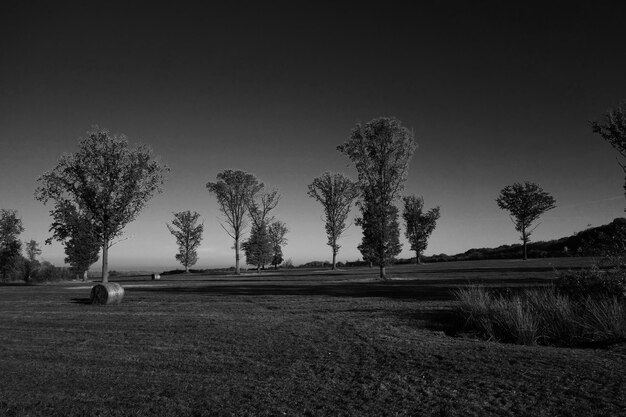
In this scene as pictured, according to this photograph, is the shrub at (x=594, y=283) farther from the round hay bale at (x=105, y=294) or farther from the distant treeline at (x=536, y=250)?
the distant treeline at (x=536, y=250)

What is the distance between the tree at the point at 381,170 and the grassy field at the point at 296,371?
20124 mm

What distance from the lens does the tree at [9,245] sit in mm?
49562

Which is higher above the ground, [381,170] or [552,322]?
[381,170]

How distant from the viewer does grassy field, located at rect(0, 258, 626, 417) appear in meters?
5.99

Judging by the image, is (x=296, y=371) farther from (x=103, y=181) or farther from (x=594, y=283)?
(x=103, y=181)

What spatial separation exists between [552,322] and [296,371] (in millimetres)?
7340

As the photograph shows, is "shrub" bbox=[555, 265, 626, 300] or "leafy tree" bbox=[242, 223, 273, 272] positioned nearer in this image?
"shrub" bbox=[555, 265, 626, 300]

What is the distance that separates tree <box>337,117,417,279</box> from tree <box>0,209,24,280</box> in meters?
45.3

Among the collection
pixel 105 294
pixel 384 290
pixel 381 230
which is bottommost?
pixel 384 290

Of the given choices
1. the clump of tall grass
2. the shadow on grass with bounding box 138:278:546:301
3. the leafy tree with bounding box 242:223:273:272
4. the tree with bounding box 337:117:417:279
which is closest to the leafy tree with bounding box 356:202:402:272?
the tree with bounding box 337:117:417:279

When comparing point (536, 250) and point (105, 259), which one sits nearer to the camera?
point (105, 259)

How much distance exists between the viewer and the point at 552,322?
10602 mm

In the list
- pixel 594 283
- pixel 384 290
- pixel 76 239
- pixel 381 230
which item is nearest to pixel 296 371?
pixel 594 283

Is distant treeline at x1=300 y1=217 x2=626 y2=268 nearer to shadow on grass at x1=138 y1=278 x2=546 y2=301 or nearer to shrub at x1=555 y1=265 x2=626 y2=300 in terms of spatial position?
shadow on grass at x1=138 y1=278 x2=546 y2=301
